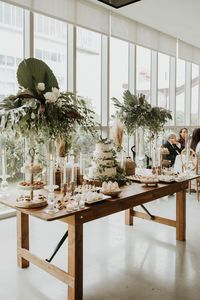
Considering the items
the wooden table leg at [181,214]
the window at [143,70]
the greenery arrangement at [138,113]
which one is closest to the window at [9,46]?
the greenery arrangement at [138,113]

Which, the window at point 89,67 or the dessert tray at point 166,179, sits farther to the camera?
the window at point 89,67

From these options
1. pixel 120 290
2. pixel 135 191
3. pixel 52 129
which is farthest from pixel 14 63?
pixel 120 290

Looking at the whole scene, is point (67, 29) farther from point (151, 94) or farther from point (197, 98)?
point (197, 98)

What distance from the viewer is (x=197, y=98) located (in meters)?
8.86

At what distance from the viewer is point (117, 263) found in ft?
9.55

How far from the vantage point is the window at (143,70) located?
21.6ft

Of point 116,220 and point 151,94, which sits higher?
point 151,94

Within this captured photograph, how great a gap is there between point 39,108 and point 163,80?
5.54m

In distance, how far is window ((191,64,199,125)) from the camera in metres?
8.52

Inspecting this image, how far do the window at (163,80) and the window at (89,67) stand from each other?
79.6 inches

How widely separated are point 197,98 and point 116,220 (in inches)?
227

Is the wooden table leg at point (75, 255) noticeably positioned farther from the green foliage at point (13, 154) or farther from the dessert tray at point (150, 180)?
the green foliage at point (13, 154)

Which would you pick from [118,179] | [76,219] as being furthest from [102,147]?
[76,219]

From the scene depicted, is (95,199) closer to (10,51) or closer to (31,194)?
(31,194)
